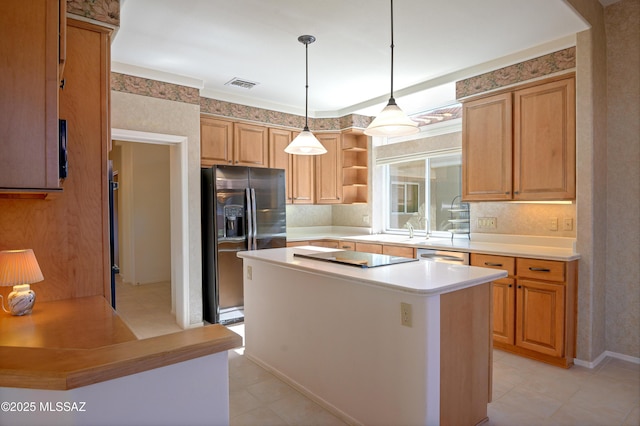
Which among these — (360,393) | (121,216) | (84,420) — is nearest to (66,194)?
(84,420)

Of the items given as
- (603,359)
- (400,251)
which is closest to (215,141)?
(400,251)

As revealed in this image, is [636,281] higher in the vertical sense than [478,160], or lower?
lower

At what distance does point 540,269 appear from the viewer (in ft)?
9.94

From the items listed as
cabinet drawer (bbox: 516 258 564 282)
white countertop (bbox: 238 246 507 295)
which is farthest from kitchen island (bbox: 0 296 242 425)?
cabinet drawer (bbox: 516 258 564 282)

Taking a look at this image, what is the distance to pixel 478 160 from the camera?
3717mm

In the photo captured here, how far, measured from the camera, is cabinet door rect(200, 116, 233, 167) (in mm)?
4359

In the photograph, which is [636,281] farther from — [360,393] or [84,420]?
[84,420]

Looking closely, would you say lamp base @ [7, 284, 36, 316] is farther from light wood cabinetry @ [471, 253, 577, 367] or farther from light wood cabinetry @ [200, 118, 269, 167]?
light wood cabinetry @ [471, 253, 577, 367]

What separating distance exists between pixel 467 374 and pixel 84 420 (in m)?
1.81

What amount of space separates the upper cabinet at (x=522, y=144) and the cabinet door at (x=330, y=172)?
198 cm

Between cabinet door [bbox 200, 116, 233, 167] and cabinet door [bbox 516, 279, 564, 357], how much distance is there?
11.2ft

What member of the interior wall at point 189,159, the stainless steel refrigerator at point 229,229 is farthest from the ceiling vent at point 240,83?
the stainless steel refrigerator at point 229,229

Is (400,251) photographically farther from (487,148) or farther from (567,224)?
(567,224)

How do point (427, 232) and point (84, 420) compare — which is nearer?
point (84, 420)
